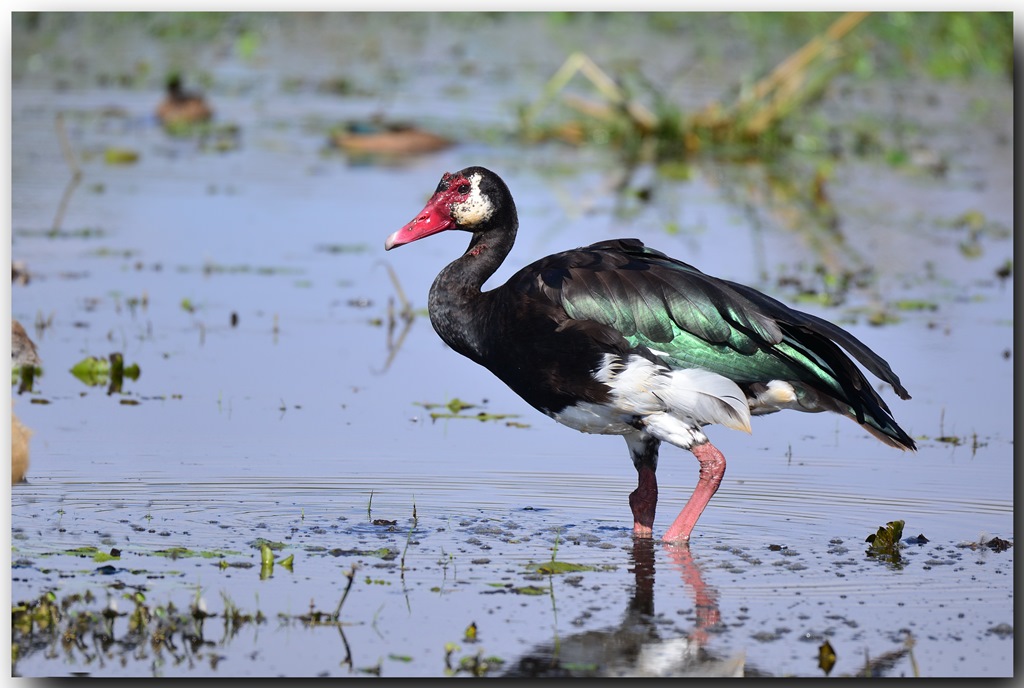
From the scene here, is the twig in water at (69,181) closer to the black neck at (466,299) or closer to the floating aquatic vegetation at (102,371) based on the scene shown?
the floating aquatic vegetation at (102,371)

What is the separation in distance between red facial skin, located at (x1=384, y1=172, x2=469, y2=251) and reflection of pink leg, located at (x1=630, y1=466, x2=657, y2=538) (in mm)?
1384

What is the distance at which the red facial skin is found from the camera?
24.2 feet

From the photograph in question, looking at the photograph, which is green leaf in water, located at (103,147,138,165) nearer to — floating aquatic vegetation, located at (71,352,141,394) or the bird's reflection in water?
floating aquatic vegetation, located at (71,352,141,394)

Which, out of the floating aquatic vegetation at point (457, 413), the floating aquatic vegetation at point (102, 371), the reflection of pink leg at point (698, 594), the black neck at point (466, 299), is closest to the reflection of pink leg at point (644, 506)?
the reflection of pink leg at point (698, 594)

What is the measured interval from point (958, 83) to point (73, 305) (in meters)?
14.2

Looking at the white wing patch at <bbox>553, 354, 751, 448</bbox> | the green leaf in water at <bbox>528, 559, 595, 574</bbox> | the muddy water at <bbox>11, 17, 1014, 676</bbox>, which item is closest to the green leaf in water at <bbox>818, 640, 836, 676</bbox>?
the muddy water at <bbox>11, 17, 1014, 676</bbox>

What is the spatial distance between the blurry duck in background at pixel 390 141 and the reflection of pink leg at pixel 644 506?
406 inches

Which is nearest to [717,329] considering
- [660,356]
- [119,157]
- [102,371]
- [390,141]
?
[660,356]

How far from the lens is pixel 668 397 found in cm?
668

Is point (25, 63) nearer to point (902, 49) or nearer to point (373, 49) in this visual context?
point (373, 49)

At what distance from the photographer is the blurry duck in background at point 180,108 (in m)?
17.8

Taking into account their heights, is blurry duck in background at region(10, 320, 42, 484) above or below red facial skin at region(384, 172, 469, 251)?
below

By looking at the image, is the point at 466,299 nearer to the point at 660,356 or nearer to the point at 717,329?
the point at 660,356

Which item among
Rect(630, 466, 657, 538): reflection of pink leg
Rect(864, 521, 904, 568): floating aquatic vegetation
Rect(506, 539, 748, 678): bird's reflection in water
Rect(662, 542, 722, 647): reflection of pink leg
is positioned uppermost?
Rect(630, 466, 657, 538): reflection of pink leg
